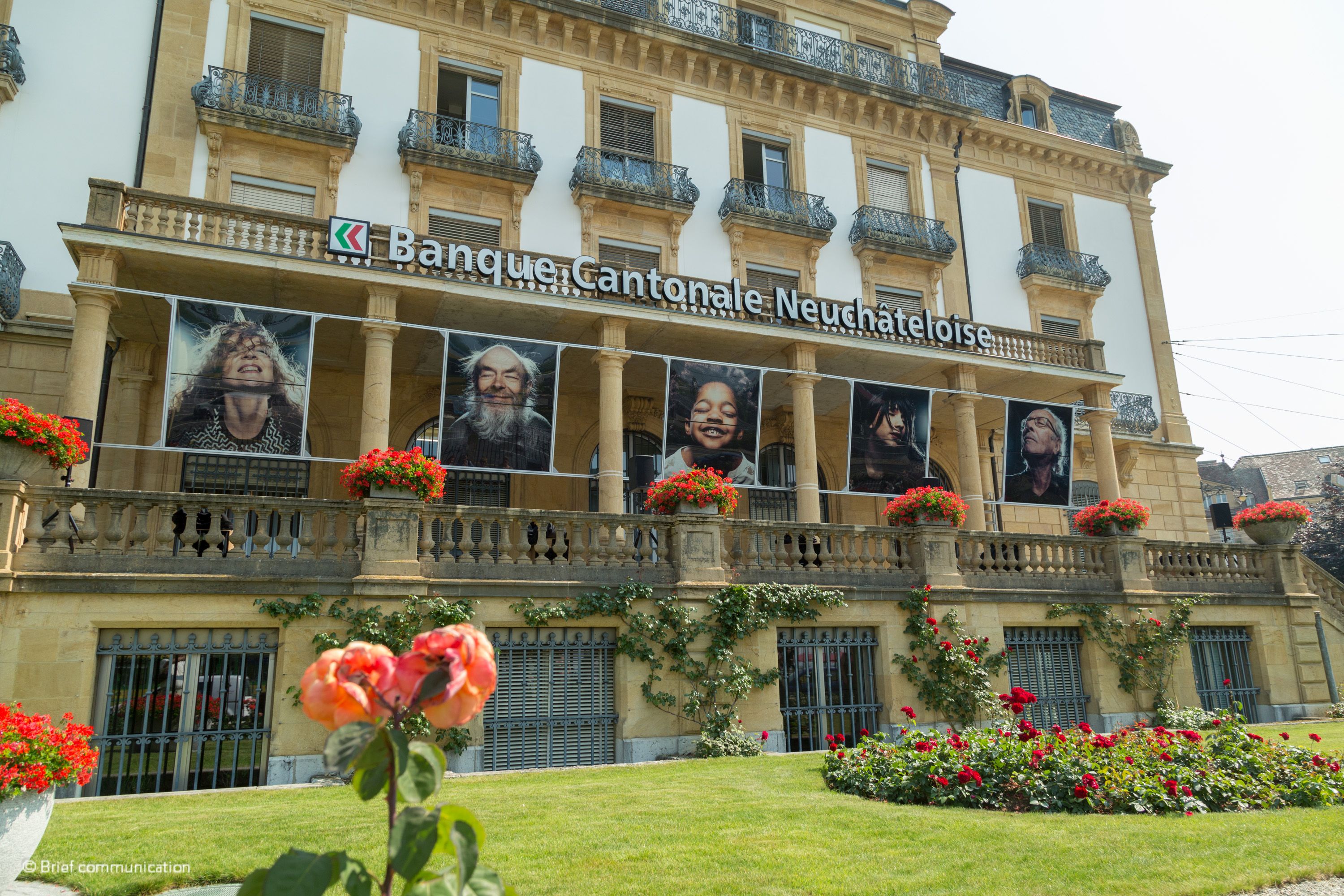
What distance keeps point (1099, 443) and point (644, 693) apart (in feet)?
44.6

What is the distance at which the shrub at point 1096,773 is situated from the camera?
325 inches

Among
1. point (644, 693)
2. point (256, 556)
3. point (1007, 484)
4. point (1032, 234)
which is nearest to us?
point (256, 556)

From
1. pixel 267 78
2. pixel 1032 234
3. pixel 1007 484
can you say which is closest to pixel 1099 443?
pixel 1007 484

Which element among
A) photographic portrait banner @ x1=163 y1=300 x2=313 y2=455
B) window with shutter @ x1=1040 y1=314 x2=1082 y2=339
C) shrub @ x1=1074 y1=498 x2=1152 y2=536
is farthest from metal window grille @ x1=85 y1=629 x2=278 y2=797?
window with shutter @ x1=1040 y1=314 x2=1082 y2=339

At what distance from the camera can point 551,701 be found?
42.2 feet

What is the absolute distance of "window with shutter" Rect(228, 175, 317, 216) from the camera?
18.2 m

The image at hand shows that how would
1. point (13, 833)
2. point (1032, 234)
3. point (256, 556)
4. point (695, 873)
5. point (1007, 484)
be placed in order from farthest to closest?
point (1032, 234) < point (1007, 484) < point (256, 556) < point (695, 873) < point (13, 833)

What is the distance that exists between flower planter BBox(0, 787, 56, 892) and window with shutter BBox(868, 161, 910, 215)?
73.9ft

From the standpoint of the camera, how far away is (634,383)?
2042 centimetres

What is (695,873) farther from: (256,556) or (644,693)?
(256,556)

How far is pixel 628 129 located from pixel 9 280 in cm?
1328

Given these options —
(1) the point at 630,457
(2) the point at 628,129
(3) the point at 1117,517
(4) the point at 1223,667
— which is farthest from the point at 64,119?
(4) the point at 1223,667

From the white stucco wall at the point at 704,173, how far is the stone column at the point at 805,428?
387 centimetres

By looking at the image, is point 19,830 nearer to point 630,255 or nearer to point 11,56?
point 11,56
